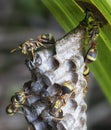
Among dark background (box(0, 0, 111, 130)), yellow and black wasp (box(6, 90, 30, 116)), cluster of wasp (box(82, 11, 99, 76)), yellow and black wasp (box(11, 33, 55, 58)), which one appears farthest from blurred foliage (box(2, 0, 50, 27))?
cluster of wasp (box(82, 11, 99, 76))

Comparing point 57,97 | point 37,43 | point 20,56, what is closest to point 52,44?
point 37,43

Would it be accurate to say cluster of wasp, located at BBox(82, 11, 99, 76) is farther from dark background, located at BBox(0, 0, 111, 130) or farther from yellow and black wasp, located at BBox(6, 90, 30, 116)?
dark background, located at BBox(0, 0, 111, 130)

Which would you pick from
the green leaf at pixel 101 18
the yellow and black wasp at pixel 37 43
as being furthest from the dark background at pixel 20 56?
the yellow and black wasp at pixel 37 43

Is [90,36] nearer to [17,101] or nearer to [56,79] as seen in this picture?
[56,79]

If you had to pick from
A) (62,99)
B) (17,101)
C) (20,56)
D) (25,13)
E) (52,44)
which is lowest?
(62,99)

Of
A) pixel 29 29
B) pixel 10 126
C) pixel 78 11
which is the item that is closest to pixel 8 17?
pixel 29 29
